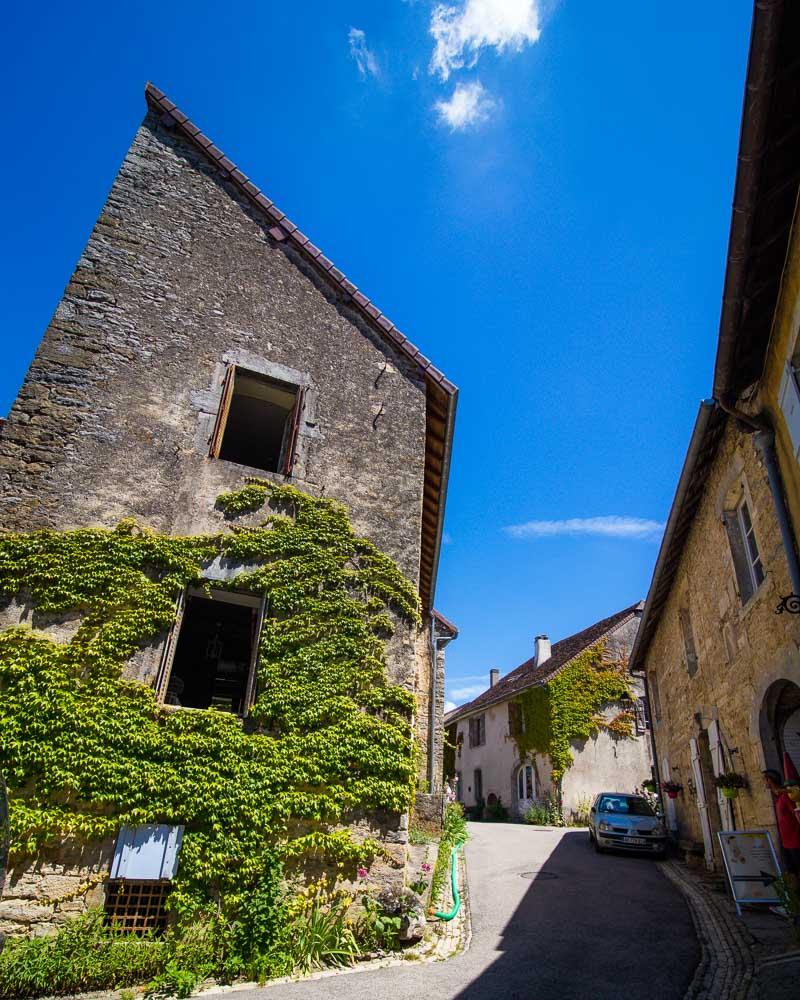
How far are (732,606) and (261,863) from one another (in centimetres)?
714

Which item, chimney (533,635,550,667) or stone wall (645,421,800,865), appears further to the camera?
chimney (533,635,550,667)

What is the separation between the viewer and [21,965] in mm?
4797

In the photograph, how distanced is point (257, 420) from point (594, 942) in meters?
8.35

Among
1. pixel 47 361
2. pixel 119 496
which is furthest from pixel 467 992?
pixel 47 361

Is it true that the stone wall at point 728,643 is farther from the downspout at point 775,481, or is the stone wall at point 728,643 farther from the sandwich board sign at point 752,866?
the downspout at point 775,481

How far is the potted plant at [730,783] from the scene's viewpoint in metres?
8.31

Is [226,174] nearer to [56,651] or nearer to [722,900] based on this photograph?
[56,651]

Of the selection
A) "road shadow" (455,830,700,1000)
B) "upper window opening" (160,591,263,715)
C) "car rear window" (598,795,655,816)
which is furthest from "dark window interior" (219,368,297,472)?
"car rear window" (598,795,655,816)

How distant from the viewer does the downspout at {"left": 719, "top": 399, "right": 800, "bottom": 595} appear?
612cm

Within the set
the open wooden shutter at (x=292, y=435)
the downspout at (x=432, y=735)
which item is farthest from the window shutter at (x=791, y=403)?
the downspout at (x=432, y=735)

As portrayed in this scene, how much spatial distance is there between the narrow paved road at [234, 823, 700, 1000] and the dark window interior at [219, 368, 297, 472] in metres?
5.78

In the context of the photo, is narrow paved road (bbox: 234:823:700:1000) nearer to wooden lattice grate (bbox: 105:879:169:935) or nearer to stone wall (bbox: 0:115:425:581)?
wooden lattice grate (bbox: 105:879:169:935)

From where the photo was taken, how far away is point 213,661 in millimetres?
10836

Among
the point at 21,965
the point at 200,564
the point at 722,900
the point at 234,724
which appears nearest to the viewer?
the point at 21,965
